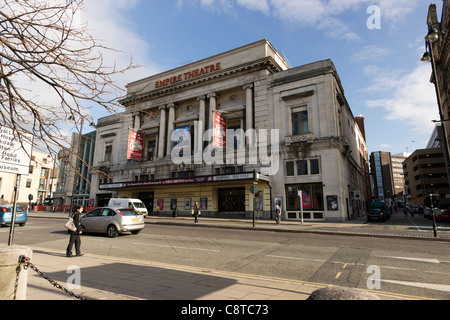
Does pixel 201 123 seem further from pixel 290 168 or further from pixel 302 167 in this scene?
pixel 302 167

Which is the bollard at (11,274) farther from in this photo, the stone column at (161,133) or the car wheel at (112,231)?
the stone column at (161,133)

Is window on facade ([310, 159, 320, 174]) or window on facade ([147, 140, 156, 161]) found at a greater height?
window on facade ([147, 140, 156, 161])

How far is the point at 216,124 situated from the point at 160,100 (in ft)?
42.1

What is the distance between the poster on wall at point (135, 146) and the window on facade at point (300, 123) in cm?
2222

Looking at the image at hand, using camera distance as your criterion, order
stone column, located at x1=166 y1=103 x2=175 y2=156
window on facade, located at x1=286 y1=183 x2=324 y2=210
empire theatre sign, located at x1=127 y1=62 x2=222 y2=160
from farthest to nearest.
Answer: stone column, located at x1=166 y1=103 x2=175 y2=156 → empire theatre sign, located at x1=127 y1=62 x2=222 y2=160 → window on facade, located at x1=286 y1=183 x2=324 y2=210

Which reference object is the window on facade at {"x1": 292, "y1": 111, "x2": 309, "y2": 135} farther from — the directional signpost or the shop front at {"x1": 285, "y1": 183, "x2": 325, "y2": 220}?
the directional signpost

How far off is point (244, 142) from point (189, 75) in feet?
44.1

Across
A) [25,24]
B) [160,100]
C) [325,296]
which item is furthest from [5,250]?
[160,100]

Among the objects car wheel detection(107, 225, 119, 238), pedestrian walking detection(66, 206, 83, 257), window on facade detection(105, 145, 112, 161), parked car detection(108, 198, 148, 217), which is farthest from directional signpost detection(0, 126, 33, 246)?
window on facade detection(105, 145, 112, 161)

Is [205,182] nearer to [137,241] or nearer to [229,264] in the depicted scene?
[137,241]

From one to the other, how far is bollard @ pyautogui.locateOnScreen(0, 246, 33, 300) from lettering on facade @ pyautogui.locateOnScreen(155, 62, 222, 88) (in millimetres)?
33482

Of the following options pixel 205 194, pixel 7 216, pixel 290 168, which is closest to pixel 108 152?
pixel 205 194

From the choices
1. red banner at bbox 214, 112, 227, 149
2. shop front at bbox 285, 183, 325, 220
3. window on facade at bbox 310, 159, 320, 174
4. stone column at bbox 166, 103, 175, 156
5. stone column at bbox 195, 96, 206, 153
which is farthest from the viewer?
stone column at bbox 166, 103, 175, 156

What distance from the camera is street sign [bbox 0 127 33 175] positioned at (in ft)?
16.0
